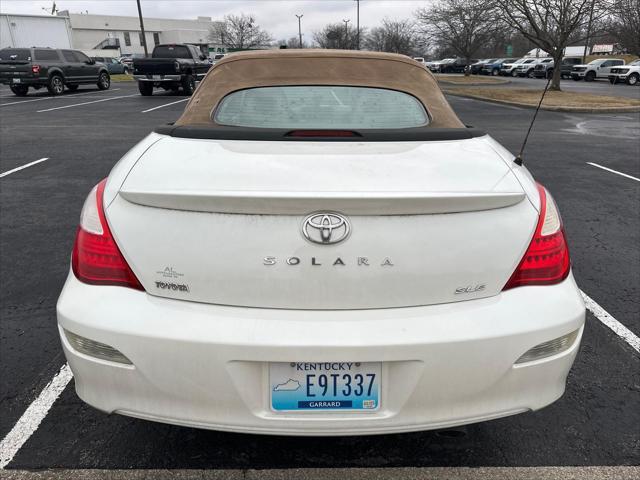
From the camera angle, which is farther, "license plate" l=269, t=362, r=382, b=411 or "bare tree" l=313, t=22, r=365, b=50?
"bare tree" l=313, t=22, r=365, b=50

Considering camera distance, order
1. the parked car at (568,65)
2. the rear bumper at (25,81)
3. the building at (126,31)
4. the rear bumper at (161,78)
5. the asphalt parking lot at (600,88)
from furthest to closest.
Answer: the building at (126,31) < the parked car at (568,65) < the asphalt parking lot at (600,88) < the rear bumper at (161,78) < the rear bumper at (25,81)

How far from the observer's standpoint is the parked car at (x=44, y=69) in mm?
19531

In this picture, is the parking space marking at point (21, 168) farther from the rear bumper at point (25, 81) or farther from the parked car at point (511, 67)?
the parked car at point (511, 67)

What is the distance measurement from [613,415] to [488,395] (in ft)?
3.38

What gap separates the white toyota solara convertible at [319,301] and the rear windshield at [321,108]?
0.80 metres

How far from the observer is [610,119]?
1424 centimetres

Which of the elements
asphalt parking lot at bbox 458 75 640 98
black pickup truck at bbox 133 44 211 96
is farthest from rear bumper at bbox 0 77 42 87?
asphalt parking lot at bbox 458 75 640 98

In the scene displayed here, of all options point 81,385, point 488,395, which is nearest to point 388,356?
point 488,395

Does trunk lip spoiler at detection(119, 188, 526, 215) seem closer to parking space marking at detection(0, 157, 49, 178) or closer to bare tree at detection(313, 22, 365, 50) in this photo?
parking space marking at detection(0, 157, 49, 178)

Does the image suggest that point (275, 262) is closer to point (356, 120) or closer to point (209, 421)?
point (209, 421)

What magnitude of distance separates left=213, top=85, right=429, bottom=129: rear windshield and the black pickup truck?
19.0m

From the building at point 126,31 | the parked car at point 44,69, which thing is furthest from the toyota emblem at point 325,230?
the building at point 126,31

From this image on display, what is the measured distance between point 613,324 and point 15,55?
74.8 feet

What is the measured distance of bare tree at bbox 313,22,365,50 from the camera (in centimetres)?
6656
